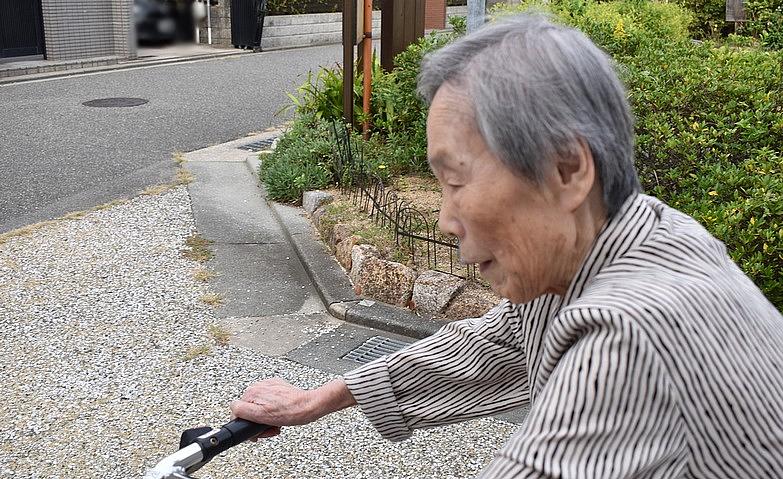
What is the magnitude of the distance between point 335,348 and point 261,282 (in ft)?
3.47

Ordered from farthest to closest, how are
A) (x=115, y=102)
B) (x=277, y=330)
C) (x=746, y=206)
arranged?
(x=115, y=102) → (x=277, y=330) → (x=746, y=206)

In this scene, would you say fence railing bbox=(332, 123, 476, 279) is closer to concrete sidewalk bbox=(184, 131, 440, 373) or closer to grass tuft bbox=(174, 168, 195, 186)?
concrete sidewalk bbox=(184, 131, 440, 373)

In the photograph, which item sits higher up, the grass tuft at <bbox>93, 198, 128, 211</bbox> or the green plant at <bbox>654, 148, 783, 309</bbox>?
the green plant at <bbox>654, 148, 783, 309</bbox>

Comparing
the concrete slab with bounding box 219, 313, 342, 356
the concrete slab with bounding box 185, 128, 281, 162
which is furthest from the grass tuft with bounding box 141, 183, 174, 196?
the concrete slab with bounding box 219, 313, 342, 356

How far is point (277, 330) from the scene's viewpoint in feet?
14.8

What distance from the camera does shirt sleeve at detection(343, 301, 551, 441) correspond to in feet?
5.72

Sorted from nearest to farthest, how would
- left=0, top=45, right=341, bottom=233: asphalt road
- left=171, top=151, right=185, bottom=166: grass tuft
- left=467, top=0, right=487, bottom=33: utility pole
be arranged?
1. left=467, top=0, right=487, bottom=33: utility pole
2. left=0, top=45, right=341, bottom=233: asphalt road
3. left=171, top=151, right=185, bottom=166: grass tuft

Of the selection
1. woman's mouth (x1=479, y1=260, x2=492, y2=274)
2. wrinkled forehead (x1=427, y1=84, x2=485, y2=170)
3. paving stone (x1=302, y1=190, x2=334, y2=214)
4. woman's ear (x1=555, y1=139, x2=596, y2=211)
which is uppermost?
wrinkled forehead (x1=427, y1=84, x2=485, y2=170)

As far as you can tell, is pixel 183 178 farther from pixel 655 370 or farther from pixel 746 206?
pixel 655 370

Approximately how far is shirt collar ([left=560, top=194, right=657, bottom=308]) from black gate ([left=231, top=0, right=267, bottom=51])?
18315 millimetres

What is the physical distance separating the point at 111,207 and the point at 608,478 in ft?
20.5

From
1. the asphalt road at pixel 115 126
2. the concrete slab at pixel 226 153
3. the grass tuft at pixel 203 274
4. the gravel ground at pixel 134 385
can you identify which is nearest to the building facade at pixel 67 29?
the asphalt road at pixel 115 126

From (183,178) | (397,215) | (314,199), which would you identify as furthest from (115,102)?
(397,215)

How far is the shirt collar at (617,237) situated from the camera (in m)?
1.25
